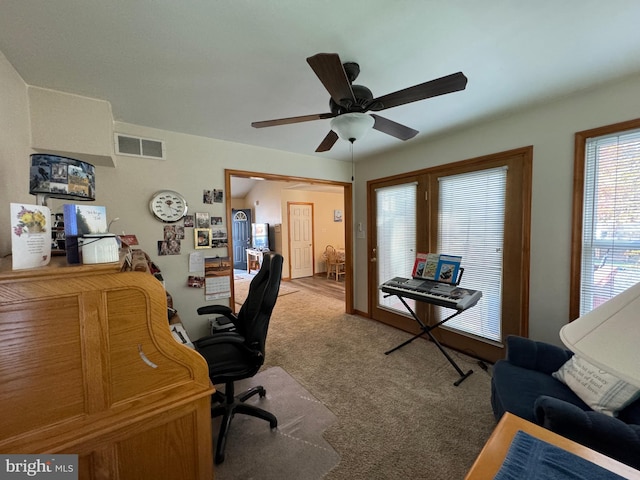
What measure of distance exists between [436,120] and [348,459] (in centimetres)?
289

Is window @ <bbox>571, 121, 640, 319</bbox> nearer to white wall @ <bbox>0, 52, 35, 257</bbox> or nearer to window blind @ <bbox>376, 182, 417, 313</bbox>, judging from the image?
window blind @ <bbox>376, 182, 417, 313</bbox>

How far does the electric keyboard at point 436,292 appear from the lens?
2279 millimetres

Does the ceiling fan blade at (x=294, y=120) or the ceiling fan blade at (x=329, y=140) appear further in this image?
the ceiling fan blade at (x=329, y=140)

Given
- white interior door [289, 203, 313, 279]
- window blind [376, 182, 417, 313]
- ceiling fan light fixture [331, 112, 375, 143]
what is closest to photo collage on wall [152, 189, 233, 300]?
ceiling fan light fixture [331, 112, 375, 143]

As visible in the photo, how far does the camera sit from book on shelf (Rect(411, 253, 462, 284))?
2.58 meters

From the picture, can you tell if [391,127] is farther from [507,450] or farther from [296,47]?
[507,450]

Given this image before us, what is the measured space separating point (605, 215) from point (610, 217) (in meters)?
0.03

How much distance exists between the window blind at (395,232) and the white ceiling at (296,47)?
141 centimetres

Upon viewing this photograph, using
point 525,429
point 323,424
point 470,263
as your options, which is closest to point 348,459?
point 323,424

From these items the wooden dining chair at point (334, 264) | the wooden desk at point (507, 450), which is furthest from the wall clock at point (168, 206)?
the wooden dining chair at point (334, 264)

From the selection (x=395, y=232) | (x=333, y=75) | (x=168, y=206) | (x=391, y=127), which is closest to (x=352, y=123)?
(x=333, y=75)

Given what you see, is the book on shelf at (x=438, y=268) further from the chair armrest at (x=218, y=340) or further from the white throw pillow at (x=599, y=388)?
the chair armrest at (x=218, y=340)

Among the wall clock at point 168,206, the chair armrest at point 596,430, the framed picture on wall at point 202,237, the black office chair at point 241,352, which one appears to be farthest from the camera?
the framed picture on wall at point 202,237

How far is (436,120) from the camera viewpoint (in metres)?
2.50
